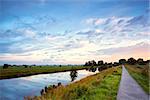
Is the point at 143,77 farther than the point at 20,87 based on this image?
No

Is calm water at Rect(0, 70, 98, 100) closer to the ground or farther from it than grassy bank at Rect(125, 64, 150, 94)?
closer to the ground

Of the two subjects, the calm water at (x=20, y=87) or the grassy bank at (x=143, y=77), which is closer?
the grassy bank at (x=143, y=77)

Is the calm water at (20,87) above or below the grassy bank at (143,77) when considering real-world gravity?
below

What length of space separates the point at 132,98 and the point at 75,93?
162 inches

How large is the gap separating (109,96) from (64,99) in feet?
9.77

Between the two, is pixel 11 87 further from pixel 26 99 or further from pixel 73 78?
pixel 26 99

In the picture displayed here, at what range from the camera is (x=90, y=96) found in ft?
58.9

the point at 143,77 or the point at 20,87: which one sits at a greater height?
the point at 143,77

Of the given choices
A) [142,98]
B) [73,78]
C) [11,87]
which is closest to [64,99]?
[142,98]

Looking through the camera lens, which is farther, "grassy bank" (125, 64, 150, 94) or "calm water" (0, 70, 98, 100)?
"calm water" (0, 70, 98, 100)

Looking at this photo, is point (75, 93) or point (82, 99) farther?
point (75, 93)

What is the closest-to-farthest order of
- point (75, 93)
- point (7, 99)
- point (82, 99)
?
point (82, 99), point (75, 93), point (7, 99)

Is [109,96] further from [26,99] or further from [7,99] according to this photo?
[7,99]

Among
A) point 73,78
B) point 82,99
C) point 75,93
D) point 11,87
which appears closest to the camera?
point 82,99
